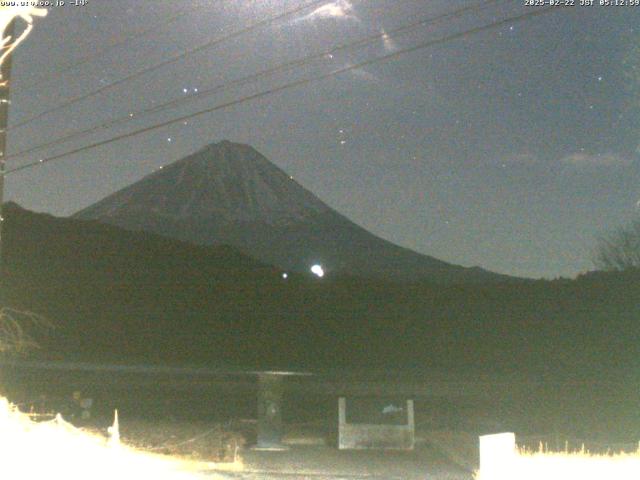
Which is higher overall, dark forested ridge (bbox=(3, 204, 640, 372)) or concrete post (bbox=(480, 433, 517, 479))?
dark forested ridge (bbox=(3, 204, 640, 372))

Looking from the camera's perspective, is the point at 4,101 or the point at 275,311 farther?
the point at 275,311

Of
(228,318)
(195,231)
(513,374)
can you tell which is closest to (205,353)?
(228,318)

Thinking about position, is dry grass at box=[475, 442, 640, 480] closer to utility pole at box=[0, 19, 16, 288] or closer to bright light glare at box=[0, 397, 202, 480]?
bright light glare at box=[0, 397, 202, 480]

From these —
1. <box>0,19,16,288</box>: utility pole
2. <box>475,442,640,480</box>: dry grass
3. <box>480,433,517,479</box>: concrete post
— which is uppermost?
<box>0,19,16,288</box>: utility pole

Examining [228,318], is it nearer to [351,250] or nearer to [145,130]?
[145,130]

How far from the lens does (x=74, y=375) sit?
40.9 metres

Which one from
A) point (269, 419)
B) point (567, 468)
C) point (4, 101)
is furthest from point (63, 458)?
point (567, 468)

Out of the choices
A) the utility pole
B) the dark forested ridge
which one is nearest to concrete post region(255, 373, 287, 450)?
the utility pole

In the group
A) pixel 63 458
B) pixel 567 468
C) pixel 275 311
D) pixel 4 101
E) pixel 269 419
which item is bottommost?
pixel 567 468

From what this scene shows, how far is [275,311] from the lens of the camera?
7681cm

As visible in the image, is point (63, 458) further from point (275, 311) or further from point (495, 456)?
point (275, 311)

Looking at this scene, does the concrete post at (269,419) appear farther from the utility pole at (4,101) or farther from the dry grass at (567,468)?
the utility pole at (4,101)

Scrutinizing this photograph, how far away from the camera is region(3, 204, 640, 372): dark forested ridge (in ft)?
196

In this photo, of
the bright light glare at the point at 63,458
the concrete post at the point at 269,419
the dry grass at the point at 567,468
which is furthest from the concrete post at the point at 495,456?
the concrete post at the point at 269,419
